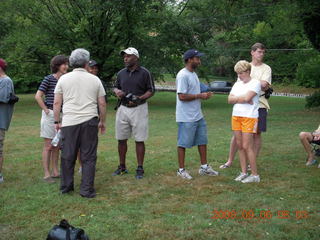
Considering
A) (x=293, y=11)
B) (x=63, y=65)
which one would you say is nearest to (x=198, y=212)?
(x=63, y=65)

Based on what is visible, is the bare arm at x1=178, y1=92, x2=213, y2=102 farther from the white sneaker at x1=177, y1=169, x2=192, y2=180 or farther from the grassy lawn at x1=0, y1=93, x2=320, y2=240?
the grassy lawn at x1=0, y1=93, x2=320, y2=240

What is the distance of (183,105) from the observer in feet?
20.8

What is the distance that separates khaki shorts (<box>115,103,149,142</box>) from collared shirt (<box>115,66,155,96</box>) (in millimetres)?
235

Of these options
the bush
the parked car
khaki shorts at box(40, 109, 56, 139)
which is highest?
khaki shorts at box(40, 109, 56, 139)

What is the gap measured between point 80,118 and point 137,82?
1228 mm

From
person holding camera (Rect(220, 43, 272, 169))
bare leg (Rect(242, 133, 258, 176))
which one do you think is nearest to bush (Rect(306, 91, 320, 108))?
person holding camera (Rect(220, 43, 272, 169))

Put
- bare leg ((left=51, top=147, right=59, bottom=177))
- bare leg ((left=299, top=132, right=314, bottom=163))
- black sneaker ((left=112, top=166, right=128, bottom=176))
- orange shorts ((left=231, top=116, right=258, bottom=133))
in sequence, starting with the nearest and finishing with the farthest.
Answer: orange shorts ((left=231, top=116, right=258, bottom=133)) → bare leg ((left=51, top=147, right=59, bottom=177)) → black sneaker ((left=112, top=166, right=128, bottom=176)) → bare leg ((left=299, top=132, right=314, bottom=163))

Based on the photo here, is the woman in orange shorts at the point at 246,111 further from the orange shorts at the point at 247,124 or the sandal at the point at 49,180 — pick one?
the sandal at the point at 49,180

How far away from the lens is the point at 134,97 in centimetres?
627

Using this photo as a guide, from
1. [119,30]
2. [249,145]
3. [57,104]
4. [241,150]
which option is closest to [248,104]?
[249,145]

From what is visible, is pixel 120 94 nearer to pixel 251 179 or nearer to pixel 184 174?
pixel 184 174

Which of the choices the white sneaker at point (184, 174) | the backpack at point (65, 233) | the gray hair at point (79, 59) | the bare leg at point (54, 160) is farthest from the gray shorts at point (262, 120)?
the backpack at point (65, 233)

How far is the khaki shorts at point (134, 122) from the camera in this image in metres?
6.39

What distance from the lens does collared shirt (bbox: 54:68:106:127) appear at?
216 inches
